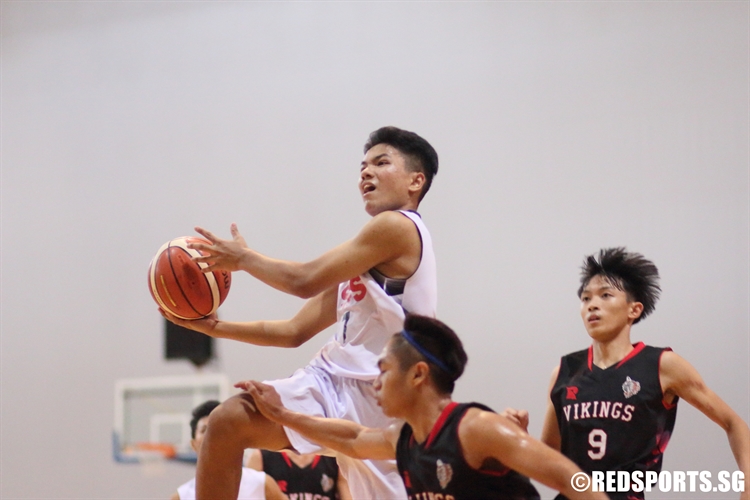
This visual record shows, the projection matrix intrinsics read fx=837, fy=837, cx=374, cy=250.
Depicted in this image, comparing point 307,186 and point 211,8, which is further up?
point 211,8

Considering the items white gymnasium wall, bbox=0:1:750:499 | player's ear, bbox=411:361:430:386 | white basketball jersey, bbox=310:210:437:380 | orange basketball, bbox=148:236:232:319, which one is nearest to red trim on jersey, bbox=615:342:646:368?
white basketball jersey, bbox=310:210:437:380

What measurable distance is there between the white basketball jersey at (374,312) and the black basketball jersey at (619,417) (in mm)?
863

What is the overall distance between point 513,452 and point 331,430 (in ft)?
2.33

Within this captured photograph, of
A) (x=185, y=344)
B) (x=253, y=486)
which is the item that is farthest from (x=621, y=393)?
(x=185, y=344)

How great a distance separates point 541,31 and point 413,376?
3.60 metres

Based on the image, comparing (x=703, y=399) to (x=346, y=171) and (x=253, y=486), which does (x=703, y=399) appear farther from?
(x=346, y=171)

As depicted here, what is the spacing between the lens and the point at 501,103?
562 cm

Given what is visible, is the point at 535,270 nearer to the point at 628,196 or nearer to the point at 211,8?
the point at 628,196

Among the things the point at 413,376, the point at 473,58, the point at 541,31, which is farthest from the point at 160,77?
the point at 413,376

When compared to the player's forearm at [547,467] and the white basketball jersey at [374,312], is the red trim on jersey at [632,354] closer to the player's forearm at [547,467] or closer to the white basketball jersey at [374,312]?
the white basketball jersey at [374,312]

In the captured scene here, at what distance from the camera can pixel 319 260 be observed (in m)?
2.94

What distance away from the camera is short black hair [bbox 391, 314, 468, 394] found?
8.79 ft

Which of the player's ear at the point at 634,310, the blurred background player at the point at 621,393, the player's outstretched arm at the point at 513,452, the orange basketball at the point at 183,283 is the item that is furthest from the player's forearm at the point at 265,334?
the player's ear at the point at 634,310

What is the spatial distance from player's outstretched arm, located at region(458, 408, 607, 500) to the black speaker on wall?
4.12m
